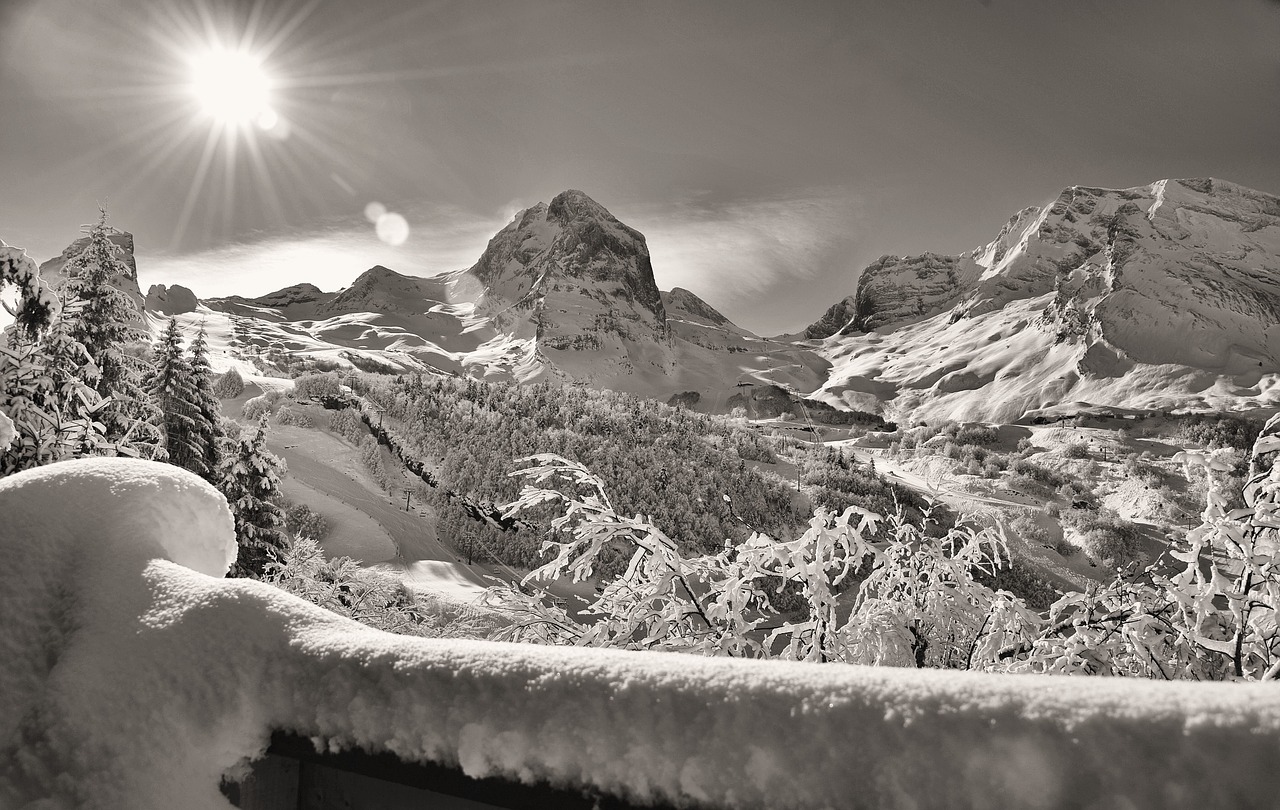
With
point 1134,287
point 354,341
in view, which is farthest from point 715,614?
point 354,341

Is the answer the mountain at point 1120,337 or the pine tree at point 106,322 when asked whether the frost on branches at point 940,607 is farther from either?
the mountain at point 1120,337

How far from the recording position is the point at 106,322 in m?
11.8

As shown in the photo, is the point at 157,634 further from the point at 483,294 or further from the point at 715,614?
the point at 483,294

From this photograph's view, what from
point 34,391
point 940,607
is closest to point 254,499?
point 34,391

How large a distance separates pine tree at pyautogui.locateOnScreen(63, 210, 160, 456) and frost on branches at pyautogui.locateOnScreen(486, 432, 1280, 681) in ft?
34.3

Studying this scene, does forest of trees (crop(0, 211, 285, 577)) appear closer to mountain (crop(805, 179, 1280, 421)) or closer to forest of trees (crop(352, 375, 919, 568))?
forest of trees (crop(352, 375, 919, 568))

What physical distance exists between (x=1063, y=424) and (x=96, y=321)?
177 feet

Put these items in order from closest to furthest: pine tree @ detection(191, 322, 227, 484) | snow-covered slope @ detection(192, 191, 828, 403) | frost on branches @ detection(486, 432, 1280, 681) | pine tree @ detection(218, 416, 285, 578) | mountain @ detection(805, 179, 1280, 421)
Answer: frost on branches @ detection(486, 432, 1280, 681)
pine tree @ detection(218, 416, 285, 578)
pine tree @ detection(191, 322, 227, 484)
mountain @ detection(805, 179, 1280, 421)
snow-covered slope @ detection(192, 191, 828, 403)

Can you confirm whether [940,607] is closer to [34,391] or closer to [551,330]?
[34,391]

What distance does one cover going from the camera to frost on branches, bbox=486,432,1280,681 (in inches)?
114

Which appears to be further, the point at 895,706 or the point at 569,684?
the point at 569,684

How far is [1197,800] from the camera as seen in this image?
649 mm

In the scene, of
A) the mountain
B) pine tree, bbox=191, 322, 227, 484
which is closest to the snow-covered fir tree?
pine tree, bbox=191, 322, 227, 484

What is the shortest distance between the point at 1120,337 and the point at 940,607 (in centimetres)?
8972
